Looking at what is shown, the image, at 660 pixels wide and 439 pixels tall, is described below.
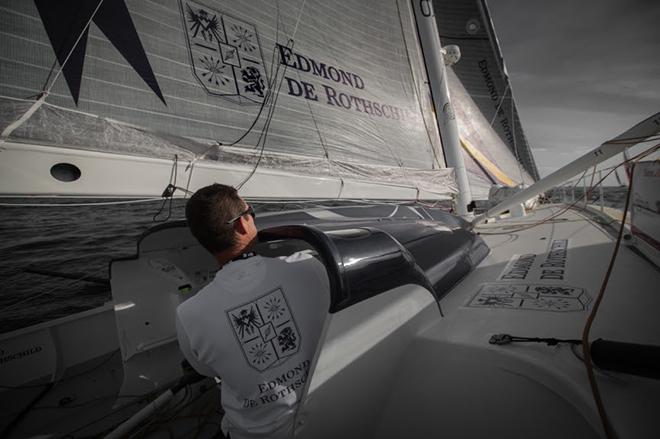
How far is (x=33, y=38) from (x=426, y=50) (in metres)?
4.66

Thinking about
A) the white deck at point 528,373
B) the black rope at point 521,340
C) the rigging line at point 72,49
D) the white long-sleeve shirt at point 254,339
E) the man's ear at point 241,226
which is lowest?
the white deck at point 528,373

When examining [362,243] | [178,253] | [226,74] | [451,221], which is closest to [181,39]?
[226,74]

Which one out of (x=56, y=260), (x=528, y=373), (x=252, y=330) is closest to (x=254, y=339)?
(x=252, y=330)

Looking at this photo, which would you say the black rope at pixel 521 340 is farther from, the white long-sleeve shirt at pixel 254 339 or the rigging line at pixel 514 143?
the rigging line at pixel 514 143

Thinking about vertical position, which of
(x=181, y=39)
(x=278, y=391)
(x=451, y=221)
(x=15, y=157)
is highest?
(x=181, y=39)

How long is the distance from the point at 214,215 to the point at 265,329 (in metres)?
0.41

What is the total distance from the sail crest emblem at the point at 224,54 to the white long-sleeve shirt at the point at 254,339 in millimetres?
2026

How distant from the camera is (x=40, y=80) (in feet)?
5.48

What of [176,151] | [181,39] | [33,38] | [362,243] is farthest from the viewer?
[181,39]

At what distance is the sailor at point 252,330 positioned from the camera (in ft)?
2.95

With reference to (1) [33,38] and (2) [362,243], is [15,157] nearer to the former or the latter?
(1) [33,38]

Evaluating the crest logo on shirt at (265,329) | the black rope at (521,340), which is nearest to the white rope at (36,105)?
the crest logo on shirt at (265,329)

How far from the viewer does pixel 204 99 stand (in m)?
2.38

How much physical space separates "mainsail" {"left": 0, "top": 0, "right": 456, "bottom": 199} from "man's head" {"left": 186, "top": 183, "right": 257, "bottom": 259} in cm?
110
